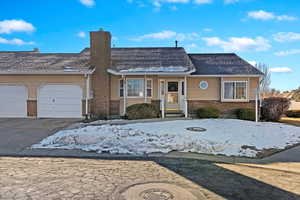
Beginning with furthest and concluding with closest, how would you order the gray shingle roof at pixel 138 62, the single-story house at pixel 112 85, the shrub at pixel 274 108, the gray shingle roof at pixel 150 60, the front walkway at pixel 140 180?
the shrub at pixel 274 108 → the gray shingle roof at pixel 150 60 → the gray shingle roof at pixel 138 62 → the single-story house at pixel 112 85 → the front walkway at pixel 140 180

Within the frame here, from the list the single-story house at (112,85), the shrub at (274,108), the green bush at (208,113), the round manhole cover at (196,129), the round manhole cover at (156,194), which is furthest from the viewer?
the shrub at (274,108)

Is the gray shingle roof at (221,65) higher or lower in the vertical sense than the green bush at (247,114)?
higher

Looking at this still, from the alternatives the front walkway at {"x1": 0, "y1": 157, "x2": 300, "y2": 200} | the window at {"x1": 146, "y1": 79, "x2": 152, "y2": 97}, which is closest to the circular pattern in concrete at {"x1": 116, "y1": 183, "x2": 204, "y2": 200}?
the front walkway at {"x1": 0, "y1": 157, "x2": 300, "y2": 200}

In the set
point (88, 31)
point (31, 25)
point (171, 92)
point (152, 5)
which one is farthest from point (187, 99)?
point (31, 25)

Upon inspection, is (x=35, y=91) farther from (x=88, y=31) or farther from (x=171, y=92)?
(x=171, y=92)

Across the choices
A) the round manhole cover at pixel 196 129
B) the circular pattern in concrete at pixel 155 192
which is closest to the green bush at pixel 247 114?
the round manhole cover at pixel 196 129

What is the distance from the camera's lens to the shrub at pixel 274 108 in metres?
15.3

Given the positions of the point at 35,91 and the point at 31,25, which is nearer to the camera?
the point at 35,91

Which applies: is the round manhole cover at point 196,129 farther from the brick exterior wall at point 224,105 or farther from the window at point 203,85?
the window at point 203,85

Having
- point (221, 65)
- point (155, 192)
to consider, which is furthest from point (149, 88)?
point (155, 192)

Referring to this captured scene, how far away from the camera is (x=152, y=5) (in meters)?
14.3

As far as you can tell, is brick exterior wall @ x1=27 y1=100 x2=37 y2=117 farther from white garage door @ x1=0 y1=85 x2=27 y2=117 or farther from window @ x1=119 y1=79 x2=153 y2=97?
window @ x1=119 y1=79 x2=153 y2=97

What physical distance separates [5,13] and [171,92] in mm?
13091

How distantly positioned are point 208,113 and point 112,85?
6848 mm
